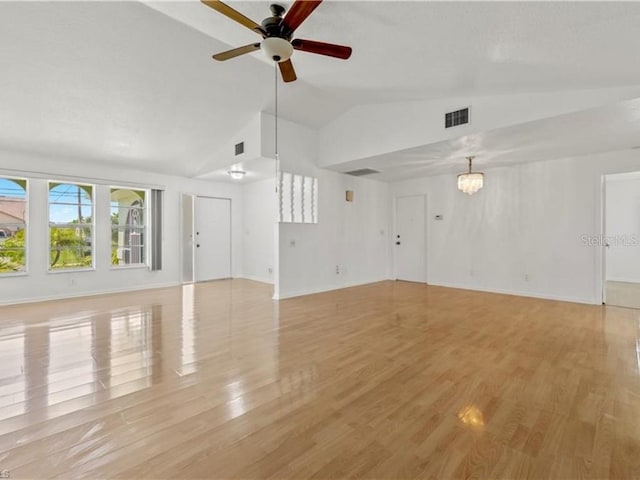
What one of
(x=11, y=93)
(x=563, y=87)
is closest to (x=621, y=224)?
(x=563, y=87)

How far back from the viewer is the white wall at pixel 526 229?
16.4 ft

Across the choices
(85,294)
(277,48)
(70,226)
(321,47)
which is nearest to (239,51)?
(277,48)

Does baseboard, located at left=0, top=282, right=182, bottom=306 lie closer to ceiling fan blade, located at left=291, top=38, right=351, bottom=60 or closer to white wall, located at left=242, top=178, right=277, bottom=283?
white wall, located at left=242, top=178, right=277, bottom=283

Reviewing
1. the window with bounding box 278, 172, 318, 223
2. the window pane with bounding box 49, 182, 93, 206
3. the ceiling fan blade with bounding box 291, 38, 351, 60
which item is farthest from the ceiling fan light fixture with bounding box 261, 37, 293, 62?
the window pane with bounding box 49, 182, 93, 206

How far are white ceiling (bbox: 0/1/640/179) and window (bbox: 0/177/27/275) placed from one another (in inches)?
31.9

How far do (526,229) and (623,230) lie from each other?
2.89 meters

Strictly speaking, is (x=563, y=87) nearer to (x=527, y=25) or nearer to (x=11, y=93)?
(x=527, y=25)

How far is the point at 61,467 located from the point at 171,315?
3.04 m

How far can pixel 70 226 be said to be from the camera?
5742 mm

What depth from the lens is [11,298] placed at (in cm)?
511

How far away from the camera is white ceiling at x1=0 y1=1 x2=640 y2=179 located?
238 centimetres

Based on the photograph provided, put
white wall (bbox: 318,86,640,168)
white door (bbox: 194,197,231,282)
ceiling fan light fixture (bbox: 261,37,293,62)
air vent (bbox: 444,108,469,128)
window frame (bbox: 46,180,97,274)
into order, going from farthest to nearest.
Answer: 1. white door (bbox: 194,197,231,282)
2. window frame (bbox: 46,180,97,274)
3. air vent (bbox: 444,108,469,128)
4. white wall (bbox: 318,86,640,168)
5. ceiling fan light fixture (bbox: 261,37,293,62)

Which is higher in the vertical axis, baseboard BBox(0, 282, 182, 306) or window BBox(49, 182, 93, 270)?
window BBox(49, 182, 93, 270)

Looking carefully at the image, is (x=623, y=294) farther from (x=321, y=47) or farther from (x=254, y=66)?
(x=254, y=66)
